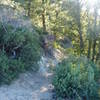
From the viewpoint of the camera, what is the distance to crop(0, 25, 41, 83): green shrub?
26.1 feet

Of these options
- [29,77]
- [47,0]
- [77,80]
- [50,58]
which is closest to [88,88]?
[77,80]

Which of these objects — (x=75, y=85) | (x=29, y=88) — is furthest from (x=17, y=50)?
(x=75, y=85)

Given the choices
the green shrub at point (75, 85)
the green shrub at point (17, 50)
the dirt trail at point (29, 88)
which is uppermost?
the green shrub at point (17, 50)

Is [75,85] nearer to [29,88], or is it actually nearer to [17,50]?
[29,88]

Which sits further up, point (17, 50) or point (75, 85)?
point (17, 50)

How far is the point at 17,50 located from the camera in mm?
8688

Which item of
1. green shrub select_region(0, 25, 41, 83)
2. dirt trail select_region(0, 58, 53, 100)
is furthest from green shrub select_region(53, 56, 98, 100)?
green shrub select_region(0, 25, 41, 83)

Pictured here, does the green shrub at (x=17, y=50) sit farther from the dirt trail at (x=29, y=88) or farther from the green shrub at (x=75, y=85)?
the green shrub at (x=75, y=85)

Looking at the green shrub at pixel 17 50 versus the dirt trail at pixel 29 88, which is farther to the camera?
the green shrub at pixel 17 50

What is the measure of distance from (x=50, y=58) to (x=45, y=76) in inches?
130

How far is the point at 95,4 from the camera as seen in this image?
37.9 ft

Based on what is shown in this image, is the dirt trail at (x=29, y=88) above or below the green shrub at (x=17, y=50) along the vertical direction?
below

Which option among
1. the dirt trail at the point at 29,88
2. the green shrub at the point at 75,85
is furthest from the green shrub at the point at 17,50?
the green shrub at the point at 75,85

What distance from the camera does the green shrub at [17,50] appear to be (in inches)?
313
